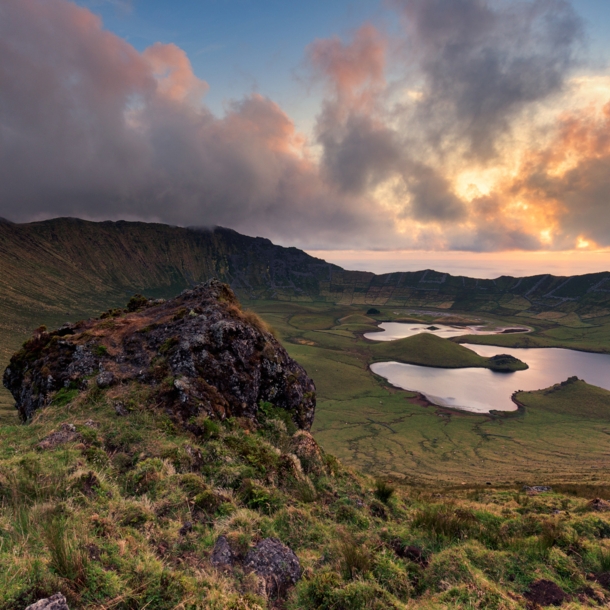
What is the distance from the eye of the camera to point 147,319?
1983cm

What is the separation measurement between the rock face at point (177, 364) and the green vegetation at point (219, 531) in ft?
4.07

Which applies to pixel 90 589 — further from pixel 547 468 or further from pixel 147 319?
pixel 547 468

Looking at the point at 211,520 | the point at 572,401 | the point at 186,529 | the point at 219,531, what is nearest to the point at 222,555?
the point at 219,531

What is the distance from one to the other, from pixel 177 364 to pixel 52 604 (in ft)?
38.8

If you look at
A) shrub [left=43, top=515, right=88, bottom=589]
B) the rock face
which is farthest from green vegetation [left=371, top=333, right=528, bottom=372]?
shrub [left=43, top=515, right=88, bottom=589]

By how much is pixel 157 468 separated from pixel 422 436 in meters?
72.1

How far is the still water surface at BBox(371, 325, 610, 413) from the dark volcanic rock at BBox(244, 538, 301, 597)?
97.7 m

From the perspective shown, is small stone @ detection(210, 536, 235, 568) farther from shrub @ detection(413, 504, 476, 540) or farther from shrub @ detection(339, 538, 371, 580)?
shrub @ detection(413, 504, 476, 540)

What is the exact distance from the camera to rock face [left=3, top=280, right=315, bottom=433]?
14086mm

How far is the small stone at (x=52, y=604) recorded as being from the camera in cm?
369

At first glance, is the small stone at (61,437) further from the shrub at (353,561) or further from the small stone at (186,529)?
the shrub at (353,561)

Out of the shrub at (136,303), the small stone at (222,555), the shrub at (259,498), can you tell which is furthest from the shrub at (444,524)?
the shrub at (136,303)

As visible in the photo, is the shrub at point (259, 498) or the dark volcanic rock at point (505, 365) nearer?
the shrub at point (259, 498)

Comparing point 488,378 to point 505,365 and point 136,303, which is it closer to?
point 505,365
